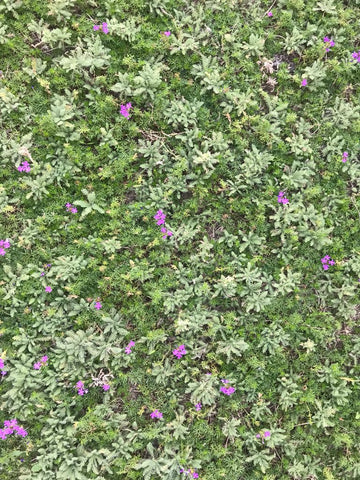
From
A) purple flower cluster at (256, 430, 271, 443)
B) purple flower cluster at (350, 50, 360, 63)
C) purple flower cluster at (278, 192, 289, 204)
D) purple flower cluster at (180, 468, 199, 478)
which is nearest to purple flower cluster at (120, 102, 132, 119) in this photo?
purple flower cluster at (278, 192, 289, 204)

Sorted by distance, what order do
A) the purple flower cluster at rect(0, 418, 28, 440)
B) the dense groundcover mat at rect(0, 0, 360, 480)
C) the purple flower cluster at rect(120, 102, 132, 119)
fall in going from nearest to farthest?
the purple flower cluster at rect(0, 418, 28, 440), the dense groundcover mat at rect(0, 0, 360, 480), the purple flower cluster at rect(120, 102, 132, 119)

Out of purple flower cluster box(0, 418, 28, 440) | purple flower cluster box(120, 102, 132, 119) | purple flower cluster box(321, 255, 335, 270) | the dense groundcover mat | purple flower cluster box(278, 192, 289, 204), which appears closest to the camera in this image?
purple flower cluster box(0, 418, 28, 440)

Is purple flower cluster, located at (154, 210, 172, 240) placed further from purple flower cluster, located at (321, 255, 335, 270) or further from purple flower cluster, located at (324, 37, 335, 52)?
purple flower cluster, located at (324, 37, 335, 52)

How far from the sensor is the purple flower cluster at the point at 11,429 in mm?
6199

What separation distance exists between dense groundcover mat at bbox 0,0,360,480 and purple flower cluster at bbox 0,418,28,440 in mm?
34

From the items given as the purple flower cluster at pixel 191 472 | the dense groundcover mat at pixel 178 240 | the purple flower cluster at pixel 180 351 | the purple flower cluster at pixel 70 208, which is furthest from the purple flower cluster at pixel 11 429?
the purple flower cluster at pixel 70 208

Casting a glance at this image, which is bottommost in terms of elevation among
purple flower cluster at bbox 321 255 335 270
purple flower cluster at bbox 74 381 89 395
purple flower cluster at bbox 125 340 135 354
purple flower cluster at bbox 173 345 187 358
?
purple flower cluster at bbox 74 381 89 395

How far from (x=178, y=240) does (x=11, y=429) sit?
4.52 m

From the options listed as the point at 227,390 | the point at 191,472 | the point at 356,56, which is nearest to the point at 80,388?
the point at 191,472

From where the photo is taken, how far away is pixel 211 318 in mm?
6555

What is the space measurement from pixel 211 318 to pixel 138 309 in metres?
1.38

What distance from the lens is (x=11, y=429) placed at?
6.23 metres

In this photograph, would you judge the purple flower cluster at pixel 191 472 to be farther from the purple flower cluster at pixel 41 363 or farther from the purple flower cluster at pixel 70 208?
the purple flower cluster at pixel 70 208

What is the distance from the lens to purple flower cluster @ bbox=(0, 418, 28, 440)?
244 inches
